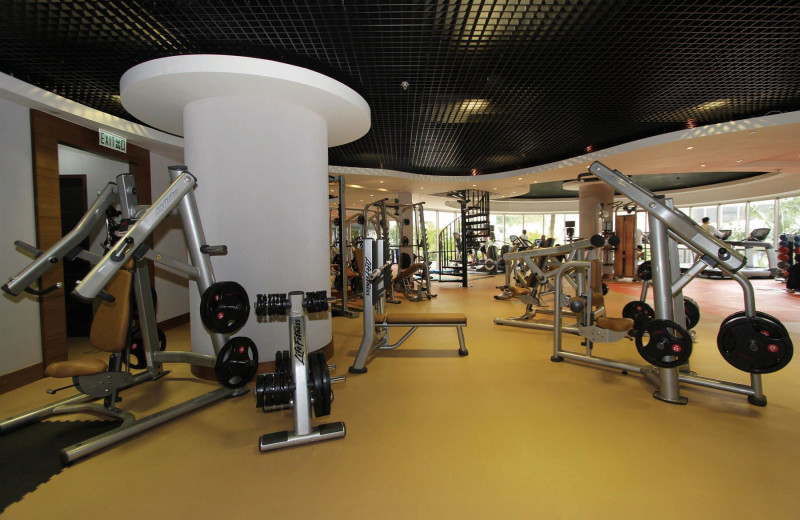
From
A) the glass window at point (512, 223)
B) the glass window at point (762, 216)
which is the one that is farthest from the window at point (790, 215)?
the glass window at point (512, 223)

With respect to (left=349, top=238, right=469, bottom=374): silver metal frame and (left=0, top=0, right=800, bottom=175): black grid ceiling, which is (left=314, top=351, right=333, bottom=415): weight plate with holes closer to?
(left=349, top=238, right=469, bottom=374): silver metal frame

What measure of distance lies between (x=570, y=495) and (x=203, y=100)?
381 cm

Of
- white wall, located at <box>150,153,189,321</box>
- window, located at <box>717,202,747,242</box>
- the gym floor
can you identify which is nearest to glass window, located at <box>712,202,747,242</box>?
window, located at <box>717,202,747,242</box>

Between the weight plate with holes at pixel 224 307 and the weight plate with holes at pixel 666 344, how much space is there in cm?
278

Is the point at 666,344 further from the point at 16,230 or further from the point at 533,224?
the point at 533,224

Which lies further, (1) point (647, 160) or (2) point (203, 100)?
(1) point (647, 160)

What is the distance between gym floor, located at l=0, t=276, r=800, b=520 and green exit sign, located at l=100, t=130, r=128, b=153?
2589 millimetres

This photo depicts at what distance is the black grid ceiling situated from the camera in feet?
8.63

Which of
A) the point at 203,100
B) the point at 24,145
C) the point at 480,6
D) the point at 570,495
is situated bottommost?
the point at 570,495

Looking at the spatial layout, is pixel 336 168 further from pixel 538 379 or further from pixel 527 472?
pixel 527 472

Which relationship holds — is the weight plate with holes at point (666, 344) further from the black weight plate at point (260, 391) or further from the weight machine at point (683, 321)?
the black weight plate at point (260, 391)

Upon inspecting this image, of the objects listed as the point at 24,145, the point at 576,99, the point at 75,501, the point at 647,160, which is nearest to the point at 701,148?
the point at 647,160

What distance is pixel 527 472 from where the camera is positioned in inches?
75.7

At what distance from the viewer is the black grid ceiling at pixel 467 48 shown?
2.63 m
